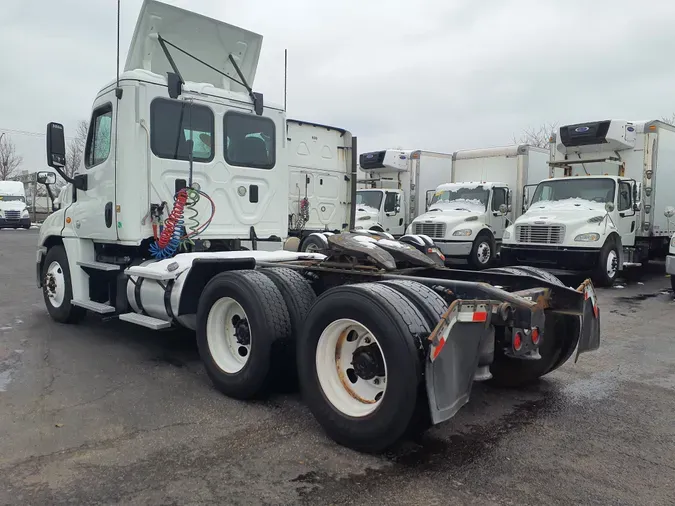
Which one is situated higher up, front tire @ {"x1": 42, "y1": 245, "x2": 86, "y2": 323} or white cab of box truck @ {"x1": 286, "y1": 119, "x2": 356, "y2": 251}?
white cab of box truck @ {"x1": 286, "y1": 119, "x2": 356, "y2": 251}

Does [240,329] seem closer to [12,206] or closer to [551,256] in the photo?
[551,256]

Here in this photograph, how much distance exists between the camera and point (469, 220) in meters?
15.1

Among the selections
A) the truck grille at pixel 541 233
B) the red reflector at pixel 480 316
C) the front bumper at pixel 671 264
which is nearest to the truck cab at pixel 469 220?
the truck grille at pixel 541 233

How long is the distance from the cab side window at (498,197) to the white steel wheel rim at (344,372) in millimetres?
12806

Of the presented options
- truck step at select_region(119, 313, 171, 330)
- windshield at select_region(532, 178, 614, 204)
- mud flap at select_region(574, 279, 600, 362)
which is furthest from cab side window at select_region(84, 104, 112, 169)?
windshield at select_region(532, 178, 614, 204)

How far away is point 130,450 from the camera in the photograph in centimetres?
354

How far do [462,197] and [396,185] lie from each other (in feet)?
9.18

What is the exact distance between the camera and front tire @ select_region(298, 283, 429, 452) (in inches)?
127

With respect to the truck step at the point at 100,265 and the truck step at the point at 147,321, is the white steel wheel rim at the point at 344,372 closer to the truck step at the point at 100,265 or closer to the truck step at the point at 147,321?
the truck step at the point at 147,321

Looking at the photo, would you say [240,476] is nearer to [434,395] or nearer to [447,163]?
[434,395]

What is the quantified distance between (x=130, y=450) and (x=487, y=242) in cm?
1321

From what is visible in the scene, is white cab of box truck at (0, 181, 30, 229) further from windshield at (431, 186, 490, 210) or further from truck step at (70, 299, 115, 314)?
truck step at (70, 299, 115, 314)

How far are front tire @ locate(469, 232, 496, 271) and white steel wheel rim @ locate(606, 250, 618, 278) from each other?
142 inches

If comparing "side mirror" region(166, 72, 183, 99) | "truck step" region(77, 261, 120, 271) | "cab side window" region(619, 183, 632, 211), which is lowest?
"truck step" region(77, 261, 120, 271)
